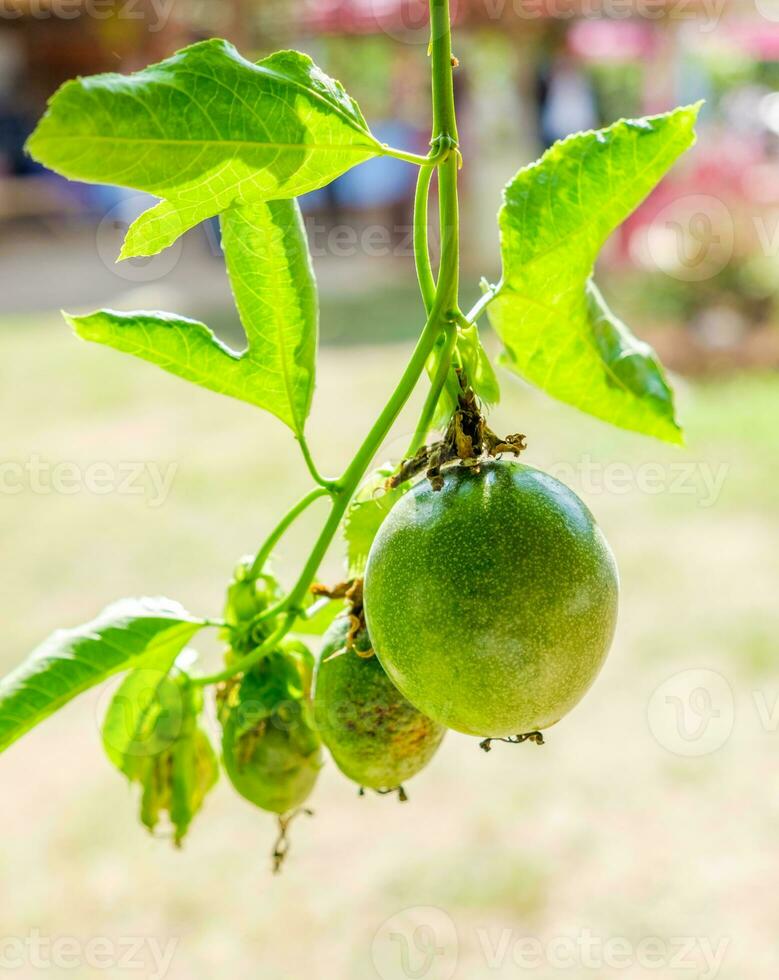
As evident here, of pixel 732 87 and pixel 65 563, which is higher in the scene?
pixel 732 87

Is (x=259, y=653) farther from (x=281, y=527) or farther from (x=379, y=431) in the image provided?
(x=379, y=431)

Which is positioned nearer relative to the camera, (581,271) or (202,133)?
(202,133)

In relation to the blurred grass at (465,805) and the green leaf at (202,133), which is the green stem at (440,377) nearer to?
the green leaf at (202,133)

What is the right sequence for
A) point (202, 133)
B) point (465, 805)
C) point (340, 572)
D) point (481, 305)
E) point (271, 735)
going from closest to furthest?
1. point (202, 133)
2. point (481, 305)
3. point (271, 735)
4. point (465, 805)
5. point (340, 572)

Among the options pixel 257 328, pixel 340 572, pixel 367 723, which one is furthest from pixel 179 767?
pixel 340 572

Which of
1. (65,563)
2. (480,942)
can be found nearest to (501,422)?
(65,563)

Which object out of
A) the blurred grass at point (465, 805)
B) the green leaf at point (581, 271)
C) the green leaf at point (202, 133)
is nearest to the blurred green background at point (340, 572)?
the blurred grass at point (465, 805)

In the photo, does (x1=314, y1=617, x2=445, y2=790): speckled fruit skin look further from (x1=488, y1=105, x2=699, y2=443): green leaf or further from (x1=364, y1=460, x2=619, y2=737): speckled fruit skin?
(x1=488, y1=105, x2=699, y2=443): green leaf

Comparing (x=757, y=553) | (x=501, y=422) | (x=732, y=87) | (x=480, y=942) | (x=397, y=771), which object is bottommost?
(x=397, y=771)

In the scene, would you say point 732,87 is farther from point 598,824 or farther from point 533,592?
point 533,592
